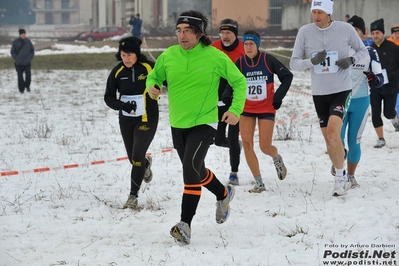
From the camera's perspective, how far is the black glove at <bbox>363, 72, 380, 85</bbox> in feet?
26.9

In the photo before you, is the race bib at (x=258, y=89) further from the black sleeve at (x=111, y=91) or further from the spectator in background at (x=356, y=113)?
the black sleeve at (x=111, y=91)

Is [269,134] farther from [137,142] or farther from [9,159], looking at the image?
[9,159]

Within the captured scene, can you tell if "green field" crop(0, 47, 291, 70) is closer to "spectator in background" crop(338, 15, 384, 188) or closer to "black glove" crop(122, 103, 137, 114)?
"spectator in background" crop(338, 15, 384, 188)

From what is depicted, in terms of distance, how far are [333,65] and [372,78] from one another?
1.14 metres

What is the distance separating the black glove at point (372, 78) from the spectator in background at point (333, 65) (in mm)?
844

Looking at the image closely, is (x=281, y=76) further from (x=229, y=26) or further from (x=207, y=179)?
(x=207, y=179)

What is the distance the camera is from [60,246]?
5922 mm

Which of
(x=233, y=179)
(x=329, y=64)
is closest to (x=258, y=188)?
(x=233, y=179)

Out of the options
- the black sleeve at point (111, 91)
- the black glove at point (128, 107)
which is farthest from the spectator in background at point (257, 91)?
the black sleeve at point (111, 91)

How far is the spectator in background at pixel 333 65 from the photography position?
7227 mm

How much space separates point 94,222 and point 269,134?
2.34 meters

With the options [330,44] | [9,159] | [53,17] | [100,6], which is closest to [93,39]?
[100,6]

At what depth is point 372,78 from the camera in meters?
8.22

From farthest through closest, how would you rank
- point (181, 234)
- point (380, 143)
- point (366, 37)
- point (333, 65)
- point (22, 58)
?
point (22, 58), point (380, 143), point (366, 37), point (333, 65), point (181, 234)
